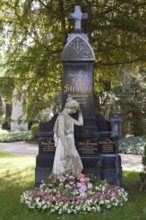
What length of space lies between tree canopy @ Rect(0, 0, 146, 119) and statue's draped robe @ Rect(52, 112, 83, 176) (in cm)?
279

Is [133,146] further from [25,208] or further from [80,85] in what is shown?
[25,208]

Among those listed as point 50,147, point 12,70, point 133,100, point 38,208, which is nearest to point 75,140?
point 50,147

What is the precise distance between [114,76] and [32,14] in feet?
11.8

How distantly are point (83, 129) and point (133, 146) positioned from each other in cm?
980

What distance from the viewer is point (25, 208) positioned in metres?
5.98

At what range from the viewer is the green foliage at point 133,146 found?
16.4 m

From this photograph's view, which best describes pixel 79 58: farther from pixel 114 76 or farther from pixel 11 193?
pixel 114 76

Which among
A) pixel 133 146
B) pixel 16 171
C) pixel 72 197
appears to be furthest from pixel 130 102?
pixel 72 197

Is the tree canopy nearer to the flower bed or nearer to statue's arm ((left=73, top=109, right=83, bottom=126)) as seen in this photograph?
statue's arm ((left=73, top=109, right=83, bottom=126))

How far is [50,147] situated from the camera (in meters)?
7.93

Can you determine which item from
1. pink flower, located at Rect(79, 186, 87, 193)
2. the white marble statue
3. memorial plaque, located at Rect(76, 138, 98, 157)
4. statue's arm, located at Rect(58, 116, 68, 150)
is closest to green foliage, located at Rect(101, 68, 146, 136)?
memorial plaque, located at Rect(76, 138, 98, 157)

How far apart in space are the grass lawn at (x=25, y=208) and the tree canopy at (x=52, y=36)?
6.71 feet

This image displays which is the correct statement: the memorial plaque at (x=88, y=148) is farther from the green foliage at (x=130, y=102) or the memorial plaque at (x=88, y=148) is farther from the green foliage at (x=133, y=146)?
the green foliage at (x=130, y=102)

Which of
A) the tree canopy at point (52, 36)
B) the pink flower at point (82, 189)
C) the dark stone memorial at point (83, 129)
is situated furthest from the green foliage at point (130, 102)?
the pink flower at point (82, 189)
